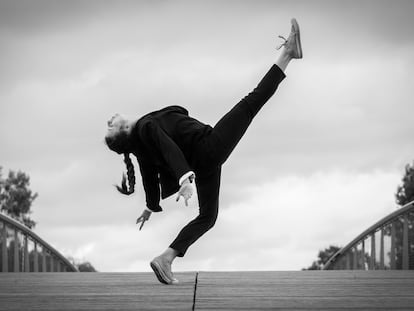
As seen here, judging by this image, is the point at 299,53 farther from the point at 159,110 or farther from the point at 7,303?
the point at 7,303

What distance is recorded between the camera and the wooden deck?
399 centimetres

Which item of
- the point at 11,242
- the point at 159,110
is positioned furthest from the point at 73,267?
the point at 159,110

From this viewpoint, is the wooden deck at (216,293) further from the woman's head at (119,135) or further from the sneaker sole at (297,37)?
the sneaker sole at (297,37)

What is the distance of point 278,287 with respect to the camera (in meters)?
5.07

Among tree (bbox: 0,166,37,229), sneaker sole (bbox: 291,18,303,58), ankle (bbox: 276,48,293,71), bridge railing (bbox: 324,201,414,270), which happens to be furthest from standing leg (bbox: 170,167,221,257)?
tree (bbox: 0,166,37,229)

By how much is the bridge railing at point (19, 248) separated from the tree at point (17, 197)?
40.2 m

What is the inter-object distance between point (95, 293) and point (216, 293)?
72cm

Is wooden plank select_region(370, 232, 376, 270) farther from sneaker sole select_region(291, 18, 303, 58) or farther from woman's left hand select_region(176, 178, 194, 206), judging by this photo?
woman's left hand select_region(176, 178, 194, 206)

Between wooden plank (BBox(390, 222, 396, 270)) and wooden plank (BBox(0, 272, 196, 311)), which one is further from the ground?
wooden plank (BBox(390, 222, 396, 270))

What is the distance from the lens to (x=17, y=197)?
51781mm

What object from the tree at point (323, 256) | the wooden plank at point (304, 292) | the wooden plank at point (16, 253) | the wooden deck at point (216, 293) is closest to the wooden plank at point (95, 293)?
the wooden deck at point (216, 293)

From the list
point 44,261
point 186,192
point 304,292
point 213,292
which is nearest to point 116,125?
point 186,192

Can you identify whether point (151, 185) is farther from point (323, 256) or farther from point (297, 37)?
point (323, 256)

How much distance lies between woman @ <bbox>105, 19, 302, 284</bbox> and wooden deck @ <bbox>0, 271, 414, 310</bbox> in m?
0.36
